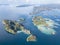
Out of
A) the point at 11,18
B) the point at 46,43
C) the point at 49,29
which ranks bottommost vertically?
the point at 46,43

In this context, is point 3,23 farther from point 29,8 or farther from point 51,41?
point 51,41

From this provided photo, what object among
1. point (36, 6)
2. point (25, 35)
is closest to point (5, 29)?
point (25, 35)

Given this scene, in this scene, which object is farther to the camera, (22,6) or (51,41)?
(22,6)

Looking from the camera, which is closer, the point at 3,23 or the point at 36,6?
the point at 3,23

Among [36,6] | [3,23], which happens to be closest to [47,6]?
[36,6]

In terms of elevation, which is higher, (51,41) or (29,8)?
(29,8)

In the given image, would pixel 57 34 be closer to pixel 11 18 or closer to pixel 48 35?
pixel 48 35
